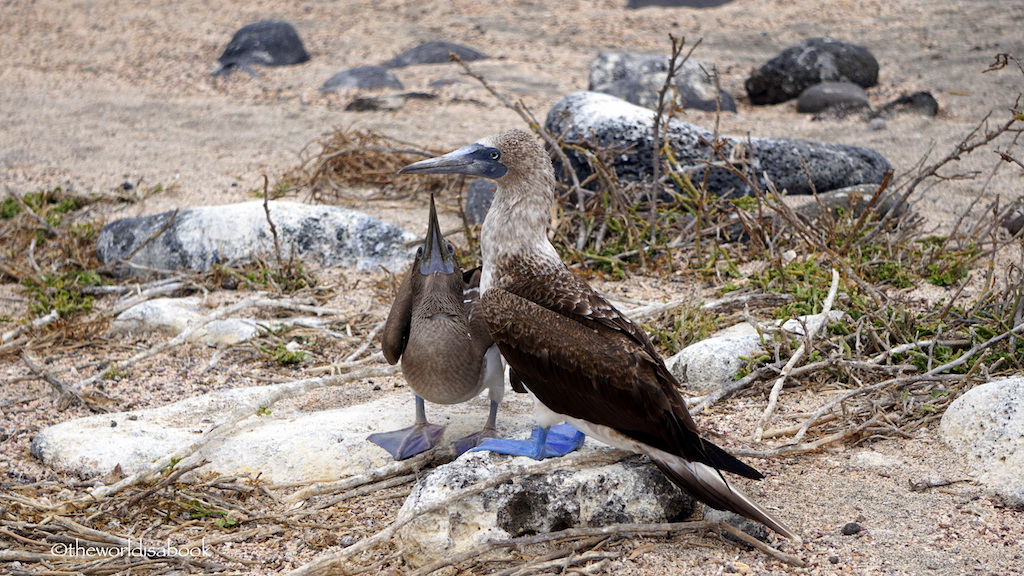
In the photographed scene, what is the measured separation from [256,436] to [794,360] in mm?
2101

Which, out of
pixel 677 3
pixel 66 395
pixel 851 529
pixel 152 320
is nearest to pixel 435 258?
pixel 851 529

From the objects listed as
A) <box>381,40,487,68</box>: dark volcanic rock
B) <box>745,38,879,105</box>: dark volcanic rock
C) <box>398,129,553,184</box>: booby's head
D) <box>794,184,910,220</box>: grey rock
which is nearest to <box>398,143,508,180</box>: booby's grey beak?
<box>398,129,553,184</box>: booby's head

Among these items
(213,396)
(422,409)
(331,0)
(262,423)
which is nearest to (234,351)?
(213,396)

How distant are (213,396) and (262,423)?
0.39 meters

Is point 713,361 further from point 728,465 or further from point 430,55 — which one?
point 430,55

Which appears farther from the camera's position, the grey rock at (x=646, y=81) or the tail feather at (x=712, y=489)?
the grey rock at (x=646, y=81)

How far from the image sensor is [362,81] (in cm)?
1112

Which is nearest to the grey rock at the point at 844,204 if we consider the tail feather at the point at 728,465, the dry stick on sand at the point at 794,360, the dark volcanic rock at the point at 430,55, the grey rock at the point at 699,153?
the grey rock at the point at 699,153

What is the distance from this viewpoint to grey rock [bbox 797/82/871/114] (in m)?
9.76

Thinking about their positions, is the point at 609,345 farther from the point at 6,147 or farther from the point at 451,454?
the point at 6,147

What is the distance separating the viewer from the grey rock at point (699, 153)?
6.08 metres

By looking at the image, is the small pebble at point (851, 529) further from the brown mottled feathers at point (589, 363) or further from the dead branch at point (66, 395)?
the dead branch at point (66, 395)

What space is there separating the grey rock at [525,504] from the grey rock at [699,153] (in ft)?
10.3

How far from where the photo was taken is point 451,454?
355 cm
